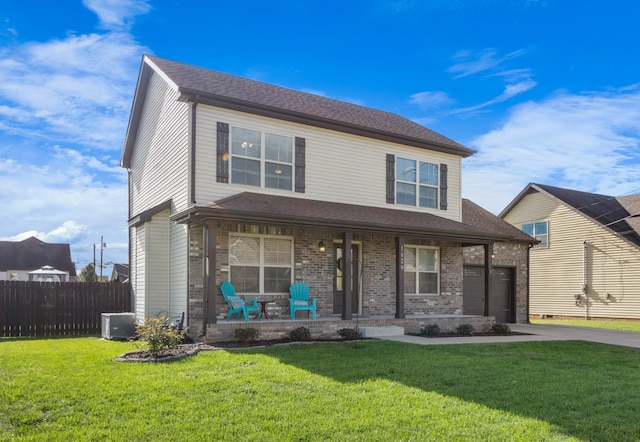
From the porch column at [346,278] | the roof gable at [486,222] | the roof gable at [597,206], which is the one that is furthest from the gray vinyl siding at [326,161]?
the roof gable at [597,206]

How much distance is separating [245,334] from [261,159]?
4.57m

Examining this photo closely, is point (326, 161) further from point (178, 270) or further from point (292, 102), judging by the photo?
point (178, 270)

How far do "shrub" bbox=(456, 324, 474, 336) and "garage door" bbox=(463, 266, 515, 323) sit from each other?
346 centimetres

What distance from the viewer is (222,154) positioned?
12484 mm

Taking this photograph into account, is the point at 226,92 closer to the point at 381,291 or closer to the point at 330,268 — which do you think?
the point at 330,268

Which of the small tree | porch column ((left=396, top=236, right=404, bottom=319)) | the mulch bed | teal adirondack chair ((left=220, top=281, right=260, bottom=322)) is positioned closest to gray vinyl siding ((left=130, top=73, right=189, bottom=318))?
teal adirondack chair ((left=220, top=281, right=260, bottom=322))

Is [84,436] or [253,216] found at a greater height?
[253,216]

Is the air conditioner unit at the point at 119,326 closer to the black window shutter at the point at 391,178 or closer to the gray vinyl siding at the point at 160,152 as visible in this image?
the gray vinyl siding at the point at 160,152

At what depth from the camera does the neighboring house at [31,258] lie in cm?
3914

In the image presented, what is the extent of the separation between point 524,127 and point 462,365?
39.4 feet

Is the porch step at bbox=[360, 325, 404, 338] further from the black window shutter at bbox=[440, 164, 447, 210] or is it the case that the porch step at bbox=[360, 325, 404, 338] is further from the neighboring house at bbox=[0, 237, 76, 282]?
the neighboring house at bbox=[0, 237, 76, 282]

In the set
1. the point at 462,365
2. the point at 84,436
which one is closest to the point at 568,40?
the point at 462,365

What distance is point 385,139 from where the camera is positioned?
49.5 feet

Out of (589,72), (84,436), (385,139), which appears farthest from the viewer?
(589,72)
